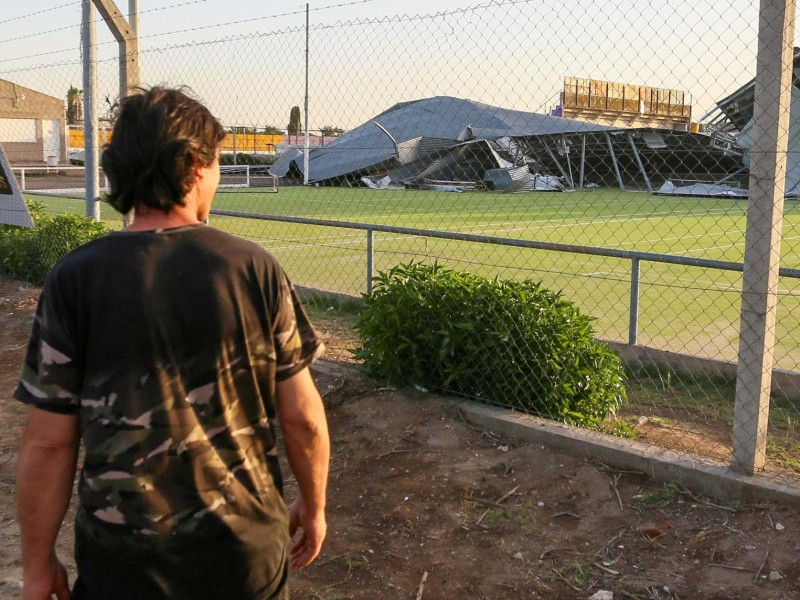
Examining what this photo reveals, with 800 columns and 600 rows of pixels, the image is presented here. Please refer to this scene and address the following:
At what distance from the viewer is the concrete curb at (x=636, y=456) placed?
4.32m

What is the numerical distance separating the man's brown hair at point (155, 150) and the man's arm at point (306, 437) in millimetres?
530

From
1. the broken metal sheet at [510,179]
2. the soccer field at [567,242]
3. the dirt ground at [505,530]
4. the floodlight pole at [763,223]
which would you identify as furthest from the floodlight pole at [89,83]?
the broken metal sheet at [510,179]

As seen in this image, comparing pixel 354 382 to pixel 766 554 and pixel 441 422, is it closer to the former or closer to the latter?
pixel 441 422

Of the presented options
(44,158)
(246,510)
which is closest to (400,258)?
(246,510)

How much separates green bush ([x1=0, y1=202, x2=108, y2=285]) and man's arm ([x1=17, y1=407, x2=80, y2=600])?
25.8 feet

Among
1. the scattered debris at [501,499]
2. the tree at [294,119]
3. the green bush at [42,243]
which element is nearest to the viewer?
the scattered debris at [501,499]

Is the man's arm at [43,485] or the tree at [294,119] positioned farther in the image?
the tree at [294,119]

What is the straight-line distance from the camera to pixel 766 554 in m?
3.94

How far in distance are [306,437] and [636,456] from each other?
2.81 metres

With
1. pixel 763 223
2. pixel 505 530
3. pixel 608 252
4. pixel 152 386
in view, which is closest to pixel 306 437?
pixel 152 386

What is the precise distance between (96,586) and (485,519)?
2.58m

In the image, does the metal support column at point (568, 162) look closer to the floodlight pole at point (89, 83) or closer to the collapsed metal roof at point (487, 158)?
the collapsed metal roof at point (487, 158)

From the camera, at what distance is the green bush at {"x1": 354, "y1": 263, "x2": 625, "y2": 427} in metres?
5.39

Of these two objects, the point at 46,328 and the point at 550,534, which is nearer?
the point at 46,328
